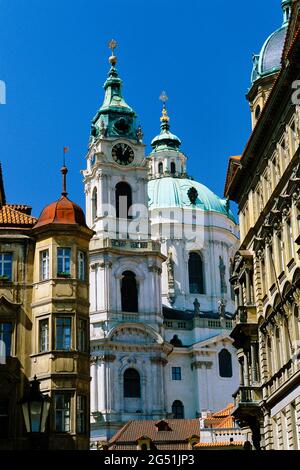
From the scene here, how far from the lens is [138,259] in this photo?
87.0 metres

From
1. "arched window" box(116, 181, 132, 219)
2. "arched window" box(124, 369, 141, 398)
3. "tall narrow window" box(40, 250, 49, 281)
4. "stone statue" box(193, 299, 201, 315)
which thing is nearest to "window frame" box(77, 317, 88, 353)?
"tall narrow window" box(40, 250, 49, 281)

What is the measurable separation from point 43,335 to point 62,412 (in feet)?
11.5

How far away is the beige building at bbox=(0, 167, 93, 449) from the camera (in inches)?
1500

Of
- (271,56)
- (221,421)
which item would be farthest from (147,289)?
(271,56)

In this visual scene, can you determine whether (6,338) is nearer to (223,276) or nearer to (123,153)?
(123,153)

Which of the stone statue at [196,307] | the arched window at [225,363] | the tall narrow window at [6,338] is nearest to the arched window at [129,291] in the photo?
the stone statue at [196,307]

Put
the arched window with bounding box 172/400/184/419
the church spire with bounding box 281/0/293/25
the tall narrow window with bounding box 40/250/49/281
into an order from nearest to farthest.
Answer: the tall narrow window with bounding box 40/250/49/281 → the church spire with bounding box 281/0/293/25 → the arched window with bounding box 172/400/184/419

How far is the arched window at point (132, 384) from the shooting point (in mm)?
83688

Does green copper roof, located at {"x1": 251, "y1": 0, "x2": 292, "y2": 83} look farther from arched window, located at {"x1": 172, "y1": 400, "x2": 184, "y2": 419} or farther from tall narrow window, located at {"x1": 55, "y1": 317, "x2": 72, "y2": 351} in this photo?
arched window, located at {"x1": 172, "y1": 400, "x2": 184, "y2": 419}

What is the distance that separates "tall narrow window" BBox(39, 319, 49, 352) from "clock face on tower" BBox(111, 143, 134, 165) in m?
51.9
